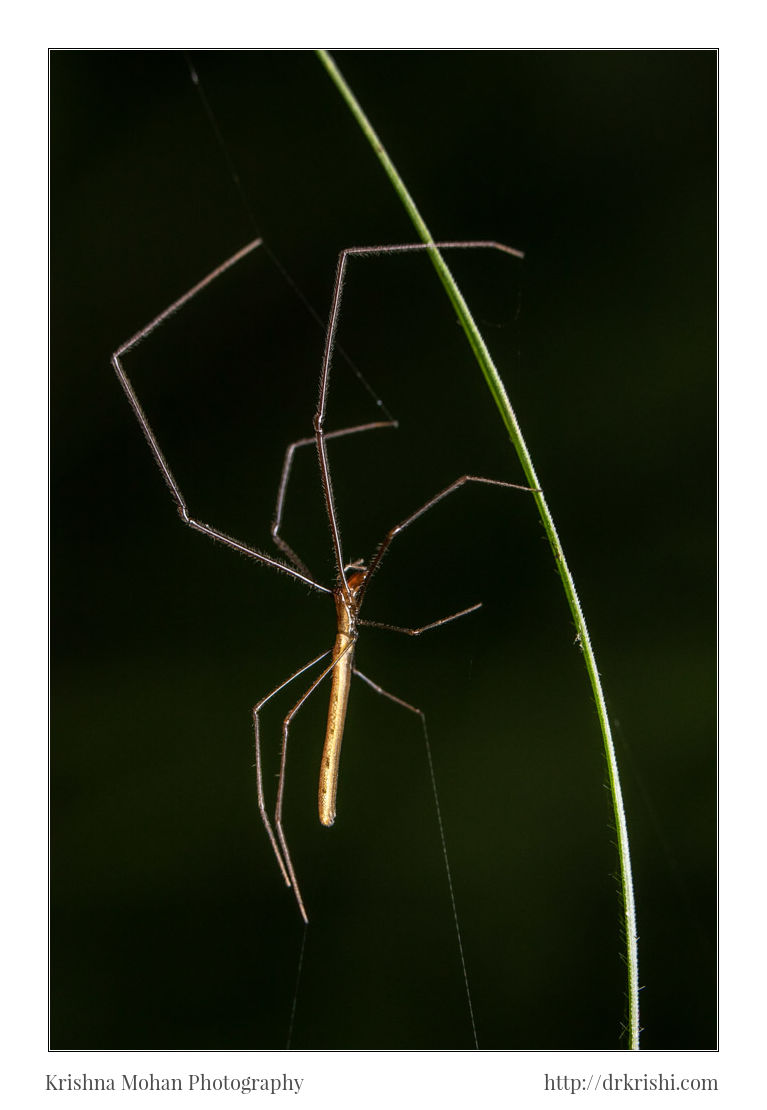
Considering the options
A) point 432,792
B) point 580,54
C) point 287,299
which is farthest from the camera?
point 287,299

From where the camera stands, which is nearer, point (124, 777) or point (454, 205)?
point (454, 205)

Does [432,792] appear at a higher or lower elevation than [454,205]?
lower

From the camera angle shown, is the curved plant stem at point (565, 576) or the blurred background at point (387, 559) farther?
the blurred background at point (387, 559)

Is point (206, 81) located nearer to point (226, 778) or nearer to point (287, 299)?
point (287, 299)

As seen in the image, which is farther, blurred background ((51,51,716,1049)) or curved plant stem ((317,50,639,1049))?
blurred background ((51,51,716,1049))

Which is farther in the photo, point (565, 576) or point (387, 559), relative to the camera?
point (387, 559)

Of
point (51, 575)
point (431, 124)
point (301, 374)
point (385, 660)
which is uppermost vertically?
point (431, 124)

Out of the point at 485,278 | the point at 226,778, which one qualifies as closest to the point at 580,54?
the point at 485,278

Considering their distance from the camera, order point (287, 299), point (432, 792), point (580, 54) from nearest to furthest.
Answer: point (580, 54)
point (432, 792)
point (287, 299)
